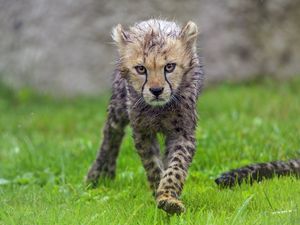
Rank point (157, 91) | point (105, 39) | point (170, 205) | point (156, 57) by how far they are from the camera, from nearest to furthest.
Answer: point (170, 205) → point (157, 91) → point (156, 57) → point (105, 39)

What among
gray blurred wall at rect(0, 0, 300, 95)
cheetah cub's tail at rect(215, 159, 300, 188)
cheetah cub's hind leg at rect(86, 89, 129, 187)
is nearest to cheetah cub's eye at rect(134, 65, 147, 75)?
cheetah cub's tail at rect(215, 159, 300, 188)

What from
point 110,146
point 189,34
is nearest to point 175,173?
point 189,34

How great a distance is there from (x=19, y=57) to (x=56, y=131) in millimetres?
2778

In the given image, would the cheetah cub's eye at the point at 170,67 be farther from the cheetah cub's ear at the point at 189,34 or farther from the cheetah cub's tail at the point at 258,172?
the cheetah cub's tail at the point at 258,172

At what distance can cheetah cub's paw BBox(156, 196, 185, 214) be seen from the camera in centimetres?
657

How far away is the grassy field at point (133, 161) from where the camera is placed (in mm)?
6723

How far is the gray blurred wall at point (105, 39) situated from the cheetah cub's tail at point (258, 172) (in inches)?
312

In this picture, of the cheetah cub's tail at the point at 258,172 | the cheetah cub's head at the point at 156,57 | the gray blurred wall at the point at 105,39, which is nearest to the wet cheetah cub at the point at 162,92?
the cheetah cub's head at the point at 156,57

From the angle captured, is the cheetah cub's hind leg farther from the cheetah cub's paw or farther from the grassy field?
the cheetah cub's paw

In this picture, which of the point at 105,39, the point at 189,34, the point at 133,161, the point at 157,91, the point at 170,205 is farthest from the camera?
the point at 105,39

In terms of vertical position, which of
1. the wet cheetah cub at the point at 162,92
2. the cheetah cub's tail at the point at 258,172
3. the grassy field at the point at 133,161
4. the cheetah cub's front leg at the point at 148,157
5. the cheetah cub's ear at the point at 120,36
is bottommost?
the grassy field at the point at 133,161

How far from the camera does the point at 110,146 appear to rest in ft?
30.3

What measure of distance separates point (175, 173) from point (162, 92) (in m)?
0.72

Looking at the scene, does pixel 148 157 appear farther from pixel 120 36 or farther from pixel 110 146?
pixel 110 146
